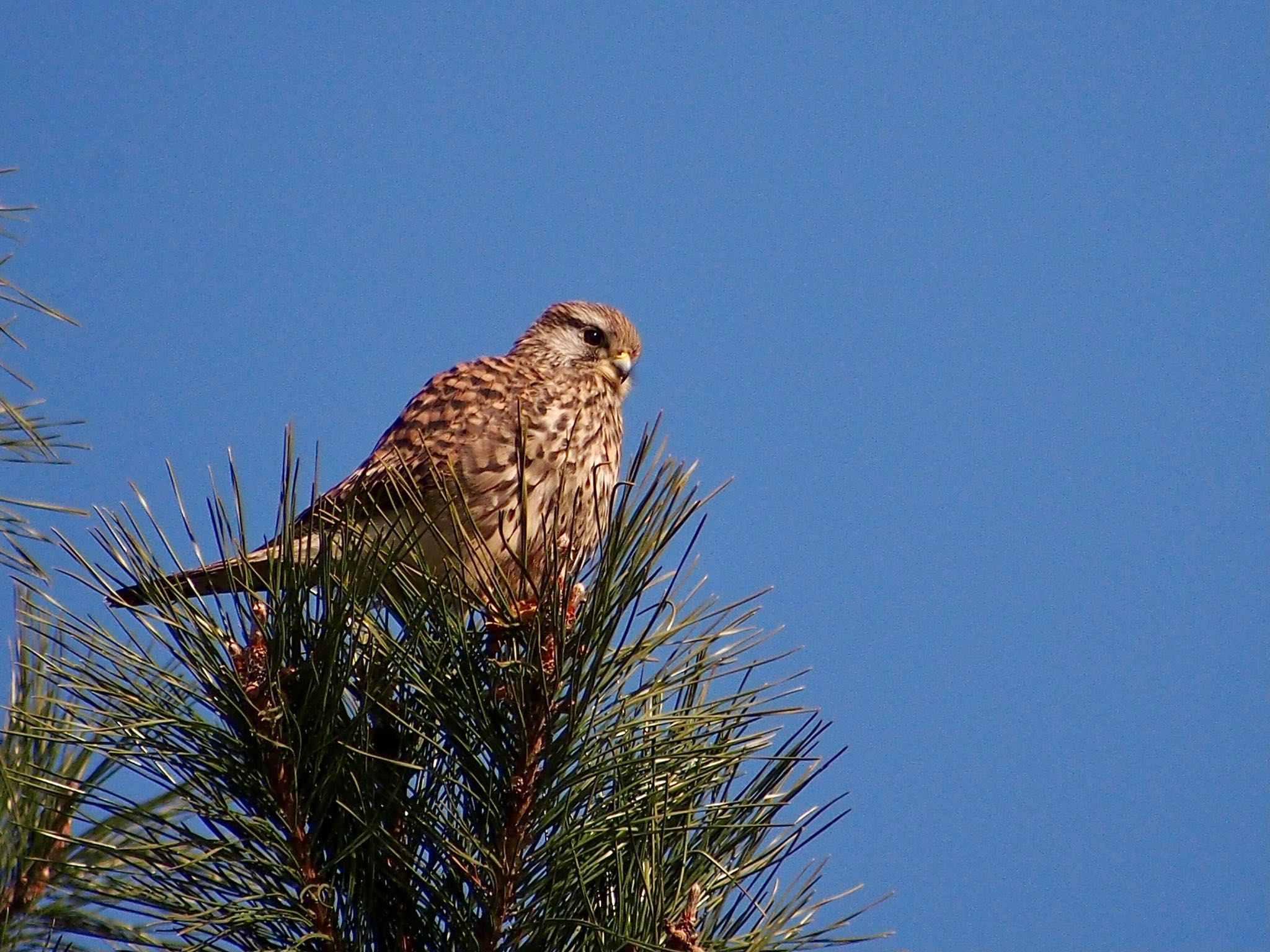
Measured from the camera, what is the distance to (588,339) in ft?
17.8

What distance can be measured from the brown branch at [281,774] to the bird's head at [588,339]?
10.1ft

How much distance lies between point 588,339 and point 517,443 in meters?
1.79

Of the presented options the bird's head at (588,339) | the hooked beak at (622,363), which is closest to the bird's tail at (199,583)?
the bird's head at (588,339)

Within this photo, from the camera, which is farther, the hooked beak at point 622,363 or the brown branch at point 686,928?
the hooked beak at point 622,363

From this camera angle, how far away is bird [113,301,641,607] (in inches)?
116

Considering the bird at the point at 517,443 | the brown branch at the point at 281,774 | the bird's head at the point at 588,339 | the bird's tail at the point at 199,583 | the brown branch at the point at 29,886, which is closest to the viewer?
the brown branch at the point at 281,774

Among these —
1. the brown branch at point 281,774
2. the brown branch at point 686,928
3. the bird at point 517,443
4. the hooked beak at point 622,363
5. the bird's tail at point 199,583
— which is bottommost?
the brown branch at point 686,928

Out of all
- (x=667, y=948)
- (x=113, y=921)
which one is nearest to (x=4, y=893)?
(x=113, y=921)

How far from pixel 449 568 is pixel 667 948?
2.50 ft

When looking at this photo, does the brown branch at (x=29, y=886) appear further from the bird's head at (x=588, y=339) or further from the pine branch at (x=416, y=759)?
the bird's head at (x=588, y=339)

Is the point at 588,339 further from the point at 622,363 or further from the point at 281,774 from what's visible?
the point at 281,774

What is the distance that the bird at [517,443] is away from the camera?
9.70ft

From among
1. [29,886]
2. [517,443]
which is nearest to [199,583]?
[29,886]

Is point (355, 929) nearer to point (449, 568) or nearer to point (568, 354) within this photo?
point (449, 568)
